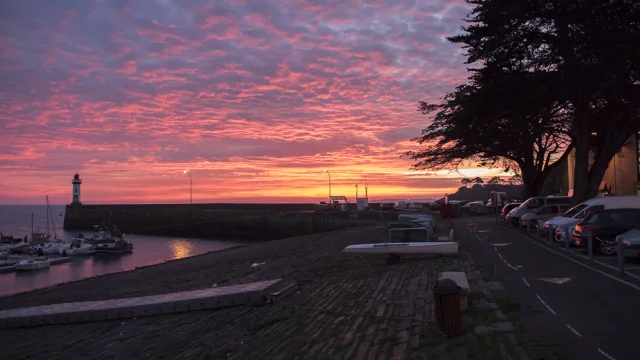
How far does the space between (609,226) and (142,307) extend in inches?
633

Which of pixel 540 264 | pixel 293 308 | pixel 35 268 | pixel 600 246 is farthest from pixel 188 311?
pixel 35 268

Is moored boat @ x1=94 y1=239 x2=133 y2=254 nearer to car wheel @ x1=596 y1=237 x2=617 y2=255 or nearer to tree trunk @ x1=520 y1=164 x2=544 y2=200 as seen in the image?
tree trunk @ x1=520 y1=164 x2=544 y2=200

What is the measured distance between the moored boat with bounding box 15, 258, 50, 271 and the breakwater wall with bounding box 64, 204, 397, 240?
31280 millimetres

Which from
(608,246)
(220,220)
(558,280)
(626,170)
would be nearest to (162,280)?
(558,280)

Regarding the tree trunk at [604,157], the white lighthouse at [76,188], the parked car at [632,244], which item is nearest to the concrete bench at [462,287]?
the parked car at [632,244]

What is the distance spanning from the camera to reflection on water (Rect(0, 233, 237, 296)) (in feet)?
139

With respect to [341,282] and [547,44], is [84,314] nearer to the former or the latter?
[341,282]

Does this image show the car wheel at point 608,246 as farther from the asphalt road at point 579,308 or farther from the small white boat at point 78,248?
the small white boat at point 78,248

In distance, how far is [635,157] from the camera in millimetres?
50281

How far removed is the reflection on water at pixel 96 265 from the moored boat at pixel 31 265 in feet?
2.08

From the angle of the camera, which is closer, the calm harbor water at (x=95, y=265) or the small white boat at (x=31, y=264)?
the calm harbor water at (x=95, y=265)

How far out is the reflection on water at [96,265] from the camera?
4250 cm

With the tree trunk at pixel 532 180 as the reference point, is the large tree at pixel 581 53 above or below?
above

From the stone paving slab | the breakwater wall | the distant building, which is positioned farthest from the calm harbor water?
the distant building
